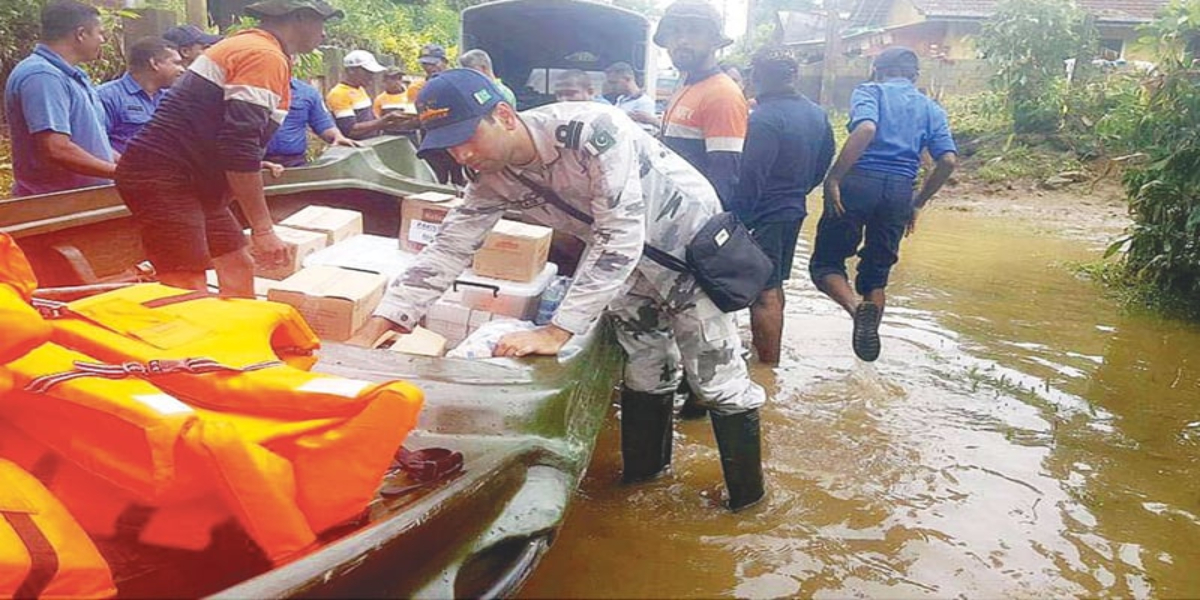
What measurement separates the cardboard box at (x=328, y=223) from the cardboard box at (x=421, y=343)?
941 millimetres

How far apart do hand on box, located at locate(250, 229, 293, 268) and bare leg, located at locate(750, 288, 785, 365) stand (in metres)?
2.33

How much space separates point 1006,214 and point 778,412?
9.17m

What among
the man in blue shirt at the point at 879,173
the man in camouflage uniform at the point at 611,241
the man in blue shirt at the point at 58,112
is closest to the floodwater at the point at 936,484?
the man in camouflage uniform at the point at 611,241

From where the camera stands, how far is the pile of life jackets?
4.46 feet

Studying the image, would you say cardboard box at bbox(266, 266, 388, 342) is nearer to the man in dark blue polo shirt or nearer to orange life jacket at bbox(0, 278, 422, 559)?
orange life jacket at bbox(0, 278, 422, 559)

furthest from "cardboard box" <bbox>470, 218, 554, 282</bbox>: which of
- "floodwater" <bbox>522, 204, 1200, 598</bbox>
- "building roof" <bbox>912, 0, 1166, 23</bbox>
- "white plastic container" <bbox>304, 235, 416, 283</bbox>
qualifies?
"building roof" <bbox>912, 0, 1166, 23</bbox>

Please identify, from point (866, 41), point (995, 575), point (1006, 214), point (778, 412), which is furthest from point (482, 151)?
point (866, 41)

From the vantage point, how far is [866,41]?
102 ft

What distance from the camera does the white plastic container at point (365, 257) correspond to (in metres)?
3.72

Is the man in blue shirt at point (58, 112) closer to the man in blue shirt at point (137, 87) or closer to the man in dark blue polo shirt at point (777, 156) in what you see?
the man in blue shirt at point (137, 87)

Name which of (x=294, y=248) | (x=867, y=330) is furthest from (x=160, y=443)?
(x=867, y=330)

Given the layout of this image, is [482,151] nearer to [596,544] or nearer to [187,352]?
[187,352]

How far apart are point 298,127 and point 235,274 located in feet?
7.93

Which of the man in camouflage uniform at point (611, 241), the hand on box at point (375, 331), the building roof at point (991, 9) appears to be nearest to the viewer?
the man in camouflage uniform at point (611, 241)
